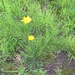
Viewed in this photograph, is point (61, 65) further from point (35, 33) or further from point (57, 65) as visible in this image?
point (35, 33)

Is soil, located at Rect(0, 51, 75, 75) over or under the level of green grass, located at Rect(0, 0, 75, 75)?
under

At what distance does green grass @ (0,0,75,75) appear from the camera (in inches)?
65.9

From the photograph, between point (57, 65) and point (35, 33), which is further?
point (35, 33)

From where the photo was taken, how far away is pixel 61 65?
5.59 feet

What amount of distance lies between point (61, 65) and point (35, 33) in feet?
1.21

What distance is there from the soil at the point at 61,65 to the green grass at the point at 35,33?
0.16 feet

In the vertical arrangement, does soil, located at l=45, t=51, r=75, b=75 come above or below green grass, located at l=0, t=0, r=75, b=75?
below

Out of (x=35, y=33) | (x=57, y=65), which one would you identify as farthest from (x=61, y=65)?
(x=35, y=33)

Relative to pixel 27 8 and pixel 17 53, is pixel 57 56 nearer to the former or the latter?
pixel 17 53

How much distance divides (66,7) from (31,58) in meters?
0.68

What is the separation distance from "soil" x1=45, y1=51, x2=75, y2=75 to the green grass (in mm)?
49

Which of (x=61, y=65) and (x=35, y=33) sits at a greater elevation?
(x=35, y=33)

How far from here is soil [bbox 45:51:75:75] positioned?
65.5 inches

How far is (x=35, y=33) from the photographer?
1.82 meters
